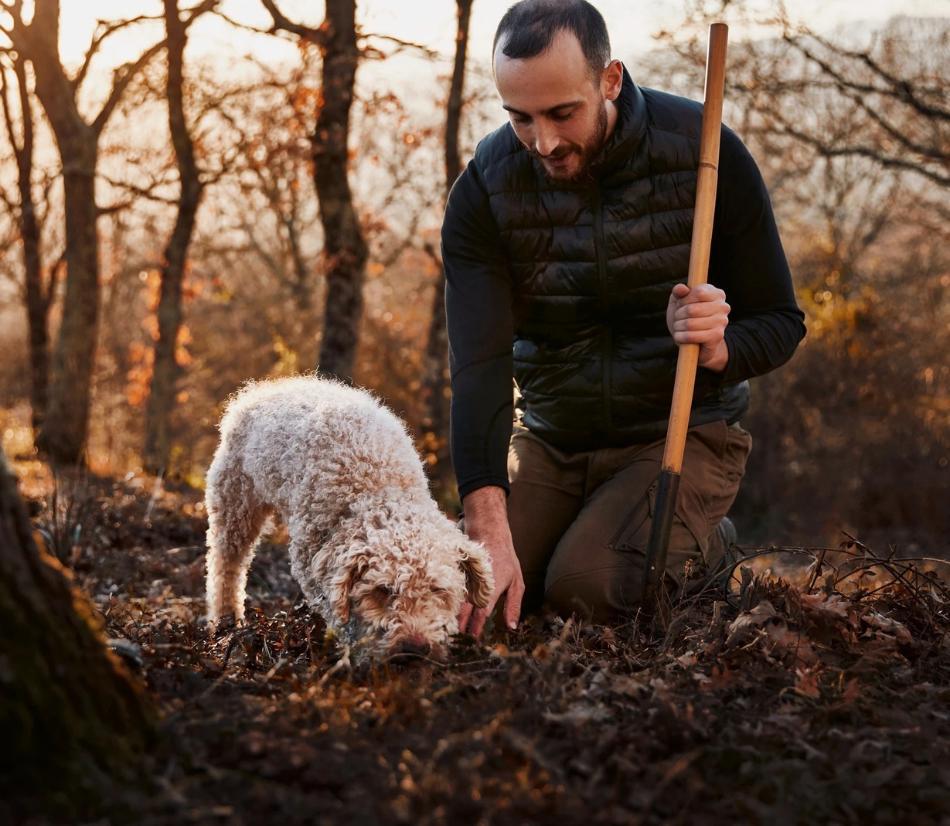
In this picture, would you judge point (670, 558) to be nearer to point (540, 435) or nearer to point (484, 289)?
point (540, 435)

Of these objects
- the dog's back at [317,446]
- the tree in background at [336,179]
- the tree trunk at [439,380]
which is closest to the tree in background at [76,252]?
the tree in background at [336,179]

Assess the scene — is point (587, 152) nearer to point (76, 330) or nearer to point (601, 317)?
point (601, 317)

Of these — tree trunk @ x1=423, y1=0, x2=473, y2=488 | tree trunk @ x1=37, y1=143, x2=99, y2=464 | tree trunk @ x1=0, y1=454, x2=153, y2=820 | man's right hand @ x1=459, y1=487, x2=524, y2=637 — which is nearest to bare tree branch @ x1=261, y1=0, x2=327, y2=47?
tree trunk @ x1=423, y1=0, x2=473, y2=488

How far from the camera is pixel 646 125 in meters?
3.88

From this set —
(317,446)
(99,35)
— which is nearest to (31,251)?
(99,35)

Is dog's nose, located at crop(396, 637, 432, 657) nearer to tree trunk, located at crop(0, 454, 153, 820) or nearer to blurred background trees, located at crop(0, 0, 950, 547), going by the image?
tree trunk, located at crop(0, 454, 153, 820)

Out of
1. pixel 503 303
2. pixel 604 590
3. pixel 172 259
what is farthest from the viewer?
pixel 172 259

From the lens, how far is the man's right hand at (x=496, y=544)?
3584 mm

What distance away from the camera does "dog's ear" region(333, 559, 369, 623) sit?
10.7 ft

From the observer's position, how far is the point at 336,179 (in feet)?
34.0

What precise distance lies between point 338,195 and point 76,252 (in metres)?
3.36

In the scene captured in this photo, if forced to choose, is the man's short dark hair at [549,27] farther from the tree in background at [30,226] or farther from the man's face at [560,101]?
the tree in background at [30,226]

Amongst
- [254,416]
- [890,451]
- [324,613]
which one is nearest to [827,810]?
[324,613]

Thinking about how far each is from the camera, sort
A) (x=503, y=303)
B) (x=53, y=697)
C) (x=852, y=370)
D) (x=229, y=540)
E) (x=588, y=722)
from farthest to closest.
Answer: (x=852, y=370), (x=229, y=540), (x=503, y=303), (x=588, y=722), (x=53, y=697)
